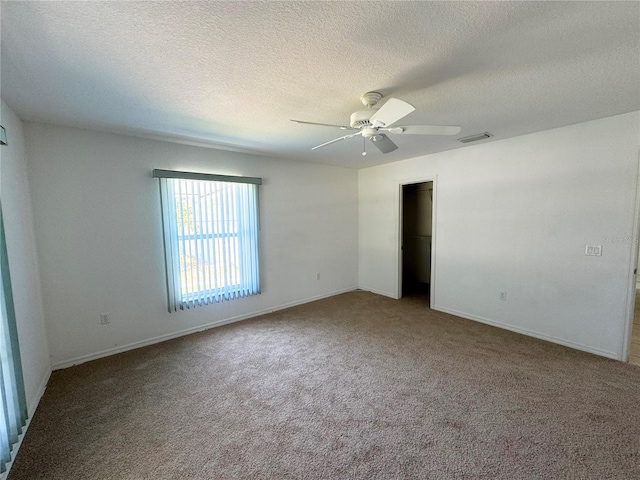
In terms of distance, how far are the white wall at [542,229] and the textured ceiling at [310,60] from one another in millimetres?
472

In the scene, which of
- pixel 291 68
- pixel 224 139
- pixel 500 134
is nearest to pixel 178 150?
pixel 224 139

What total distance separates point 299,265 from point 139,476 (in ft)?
Result: 10.5

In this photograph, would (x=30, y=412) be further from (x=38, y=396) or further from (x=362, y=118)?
(x=362, y=118)

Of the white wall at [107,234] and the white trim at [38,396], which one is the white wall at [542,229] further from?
the white trim at [38,396]

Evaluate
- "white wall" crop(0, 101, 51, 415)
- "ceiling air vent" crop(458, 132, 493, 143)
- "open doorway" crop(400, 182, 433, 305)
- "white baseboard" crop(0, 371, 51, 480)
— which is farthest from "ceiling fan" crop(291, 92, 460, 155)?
"open doorway" crop(400, 182, 433, 305)

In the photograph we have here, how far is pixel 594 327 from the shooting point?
2799 millimetres

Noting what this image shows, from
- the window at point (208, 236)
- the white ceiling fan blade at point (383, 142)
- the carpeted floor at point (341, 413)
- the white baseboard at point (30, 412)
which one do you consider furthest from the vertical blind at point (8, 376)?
the white ceiling fan blade at point (383, 142)

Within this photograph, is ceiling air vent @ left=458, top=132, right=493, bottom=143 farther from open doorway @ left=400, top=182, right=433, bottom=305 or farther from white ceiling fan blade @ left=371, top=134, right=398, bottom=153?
open doorway @ left=400, top=182, right=433, bottom=305

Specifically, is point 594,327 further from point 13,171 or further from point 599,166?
point 13,171

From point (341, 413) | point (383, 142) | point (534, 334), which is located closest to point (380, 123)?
point (383, 142)

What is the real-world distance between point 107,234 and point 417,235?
5.23 meters

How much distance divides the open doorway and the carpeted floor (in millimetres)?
2589

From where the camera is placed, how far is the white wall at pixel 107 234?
2.60 meters

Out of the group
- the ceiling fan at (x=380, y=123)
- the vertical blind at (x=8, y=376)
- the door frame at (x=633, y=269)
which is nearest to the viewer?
the vertical blind at (x=8, y=376)
